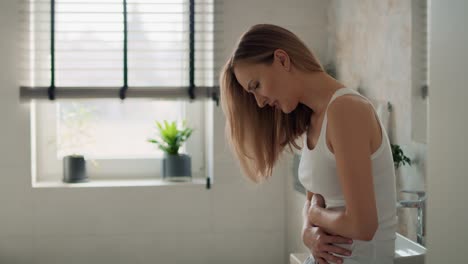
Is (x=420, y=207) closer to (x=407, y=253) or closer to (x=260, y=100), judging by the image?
(x=407, y=253)

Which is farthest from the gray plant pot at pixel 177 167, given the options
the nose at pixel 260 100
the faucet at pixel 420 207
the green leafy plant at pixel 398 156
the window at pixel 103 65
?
the nose at pixel 260 100

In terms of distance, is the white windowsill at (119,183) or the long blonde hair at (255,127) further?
the white windowsill at (119,183)

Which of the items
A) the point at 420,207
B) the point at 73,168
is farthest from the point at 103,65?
the point at 420,207

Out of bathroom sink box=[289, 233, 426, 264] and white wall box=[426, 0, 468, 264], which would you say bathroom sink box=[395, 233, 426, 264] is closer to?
bathroom sink box=[289, 233, 426, 264]

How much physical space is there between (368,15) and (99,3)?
1379 millimetres

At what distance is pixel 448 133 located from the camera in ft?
3.06

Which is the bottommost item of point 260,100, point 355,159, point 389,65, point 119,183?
point 119,183

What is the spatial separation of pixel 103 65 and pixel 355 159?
7.03 feet

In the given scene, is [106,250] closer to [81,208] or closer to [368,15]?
[81,208]

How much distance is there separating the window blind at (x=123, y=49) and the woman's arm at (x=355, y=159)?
188 cm

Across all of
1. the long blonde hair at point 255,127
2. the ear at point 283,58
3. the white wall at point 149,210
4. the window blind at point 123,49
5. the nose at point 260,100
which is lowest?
the white wall at point 149,210

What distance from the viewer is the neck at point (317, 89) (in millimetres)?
1236

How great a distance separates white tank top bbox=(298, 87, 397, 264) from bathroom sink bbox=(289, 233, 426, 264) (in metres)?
0.41

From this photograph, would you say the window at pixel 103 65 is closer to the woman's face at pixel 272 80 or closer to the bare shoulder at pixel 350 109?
the woman's face at pixel 272 80
